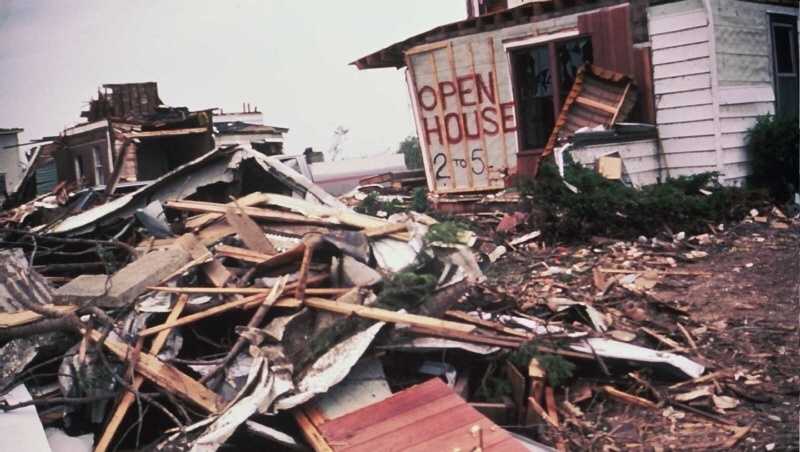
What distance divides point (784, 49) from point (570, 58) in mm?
3533

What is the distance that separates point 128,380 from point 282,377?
1.06 meters

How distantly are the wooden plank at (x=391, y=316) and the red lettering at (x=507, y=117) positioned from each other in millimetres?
7284

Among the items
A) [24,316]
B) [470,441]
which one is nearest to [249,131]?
[24,316]

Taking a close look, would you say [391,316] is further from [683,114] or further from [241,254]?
[683,114]

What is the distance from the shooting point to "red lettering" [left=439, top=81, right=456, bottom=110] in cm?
1206

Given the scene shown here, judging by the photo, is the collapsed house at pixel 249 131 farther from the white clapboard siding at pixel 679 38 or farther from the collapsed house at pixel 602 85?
the white clapboard siding at pixel 679 38

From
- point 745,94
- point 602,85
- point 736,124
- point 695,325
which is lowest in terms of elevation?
point 695,325

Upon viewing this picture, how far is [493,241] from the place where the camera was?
30.7ft

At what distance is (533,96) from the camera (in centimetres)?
1170

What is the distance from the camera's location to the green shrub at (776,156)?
32.1ft

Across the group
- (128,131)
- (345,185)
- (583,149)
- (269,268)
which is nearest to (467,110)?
(583,149)

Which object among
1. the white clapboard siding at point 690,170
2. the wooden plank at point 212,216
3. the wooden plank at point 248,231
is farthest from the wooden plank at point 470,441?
the white clapboard siding at point 690,170

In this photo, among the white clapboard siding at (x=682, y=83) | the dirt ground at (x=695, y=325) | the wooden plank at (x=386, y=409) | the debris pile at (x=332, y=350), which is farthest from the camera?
the white clapboard siding at (x=682, y=83)

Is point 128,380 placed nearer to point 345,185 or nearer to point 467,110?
point 467,110
